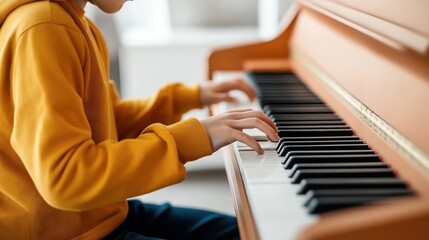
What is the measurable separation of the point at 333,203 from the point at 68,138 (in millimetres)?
418

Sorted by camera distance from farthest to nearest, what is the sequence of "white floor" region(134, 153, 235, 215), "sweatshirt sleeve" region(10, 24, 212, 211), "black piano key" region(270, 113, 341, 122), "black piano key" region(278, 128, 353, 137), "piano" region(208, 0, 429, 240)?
"white floor" region(134, 153, 235, 215) → "black piano key" region(270, 113, 341, 122) → "black piano key" region(278, 128, 353, 137) → "sweatshirt sleeve" region(10, 24, 212, 211) → "piano" region(208, 0, 429, 240)

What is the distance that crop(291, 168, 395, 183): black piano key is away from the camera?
36.0 inches

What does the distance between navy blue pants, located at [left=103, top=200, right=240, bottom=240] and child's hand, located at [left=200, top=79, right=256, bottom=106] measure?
0.35 m

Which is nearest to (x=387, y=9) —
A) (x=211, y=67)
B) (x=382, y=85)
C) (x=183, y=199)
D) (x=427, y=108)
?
→ (x=382, y=85)

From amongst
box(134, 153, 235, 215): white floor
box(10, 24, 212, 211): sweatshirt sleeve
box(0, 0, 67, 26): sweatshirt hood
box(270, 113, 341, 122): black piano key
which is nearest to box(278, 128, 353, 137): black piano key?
box(270, 113, 341, 122): black piano key

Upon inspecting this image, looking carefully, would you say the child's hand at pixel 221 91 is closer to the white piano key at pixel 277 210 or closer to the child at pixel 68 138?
the child at pixel 68 138

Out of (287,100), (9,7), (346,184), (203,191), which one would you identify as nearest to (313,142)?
(346,184)

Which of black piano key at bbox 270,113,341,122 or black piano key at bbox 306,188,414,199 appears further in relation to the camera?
black piano key at bbox 270,113,341,122

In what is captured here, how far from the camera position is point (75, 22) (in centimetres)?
103

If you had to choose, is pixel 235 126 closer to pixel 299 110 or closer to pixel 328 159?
pixel 328 159

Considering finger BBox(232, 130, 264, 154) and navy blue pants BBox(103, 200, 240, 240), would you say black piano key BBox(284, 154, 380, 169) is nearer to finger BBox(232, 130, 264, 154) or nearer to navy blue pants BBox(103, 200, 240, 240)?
finger BBox(232, 130, 264, 154)

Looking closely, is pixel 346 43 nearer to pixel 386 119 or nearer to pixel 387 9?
pixel 387 9

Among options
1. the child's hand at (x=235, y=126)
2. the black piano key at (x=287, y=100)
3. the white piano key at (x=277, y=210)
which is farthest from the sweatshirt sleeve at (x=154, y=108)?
the white piano key at (x=277, y=210)

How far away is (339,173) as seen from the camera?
0.92 m
